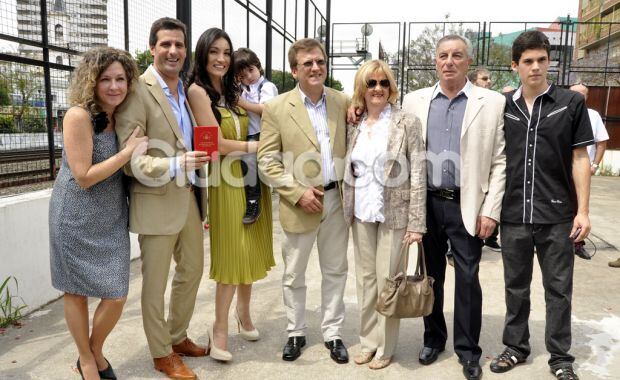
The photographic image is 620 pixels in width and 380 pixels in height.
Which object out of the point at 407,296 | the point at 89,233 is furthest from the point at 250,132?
the point at 407,296

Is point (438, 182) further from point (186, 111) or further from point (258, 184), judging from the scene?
point (186, 111)

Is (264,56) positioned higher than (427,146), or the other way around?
(264,56)

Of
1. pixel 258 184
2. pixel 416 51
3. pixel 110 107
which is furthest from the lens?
pixel 416 51

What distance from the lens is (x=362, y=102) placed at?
3078 millimetres

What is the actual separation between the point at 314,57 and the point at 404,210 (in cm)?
107

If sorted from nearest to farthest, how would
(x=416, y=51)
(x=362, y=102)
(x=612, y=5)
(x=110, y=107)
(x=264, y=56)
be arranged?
(x=110, y=107), (x=362, y=102), (x=264, y=56), (x=416, y=51), (x=612, y=5)

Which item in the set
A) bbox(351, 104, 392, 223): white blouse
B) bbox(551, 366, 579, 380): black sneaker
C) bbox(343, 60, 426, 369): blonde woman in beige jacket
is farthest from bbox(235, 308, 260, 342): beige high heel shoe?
bbox(551, 366, 579, 380): black sneaker

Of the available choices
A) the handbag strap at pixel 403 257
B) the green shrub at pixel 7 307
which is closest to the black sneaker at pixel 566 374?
the handbag strap at pixel 403 257

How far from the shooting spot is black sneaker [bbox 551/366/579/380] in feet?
9.52

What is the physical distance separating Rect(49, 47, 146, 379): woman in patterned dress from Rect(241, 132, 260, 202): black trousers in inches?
29.9

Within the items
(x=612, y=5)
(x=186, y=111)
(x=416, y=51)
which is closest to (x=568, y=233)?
(x=186, y=111)

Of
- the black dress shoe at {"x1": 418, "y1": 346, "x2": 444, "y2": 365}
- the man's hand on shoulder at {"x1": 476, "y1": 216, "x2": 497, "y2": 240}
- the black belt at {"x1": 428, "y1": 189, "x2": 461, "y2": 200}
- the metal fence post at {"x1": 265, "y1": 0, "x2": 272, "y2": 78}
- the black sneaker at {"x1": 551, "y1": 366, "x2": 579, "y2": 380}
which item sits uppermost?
the metal fence post at {"x1": 265, "y1": 0, "x2": 272, "y2": 78}

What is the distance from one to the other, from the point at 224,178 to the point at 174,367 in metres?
1.16

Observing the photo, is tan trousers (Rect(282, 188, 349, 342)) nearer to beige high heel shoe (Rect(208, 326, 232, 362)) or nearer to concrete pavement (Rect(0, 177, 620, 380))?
concrete pavement (Rect(0, 177, 620, 380))
